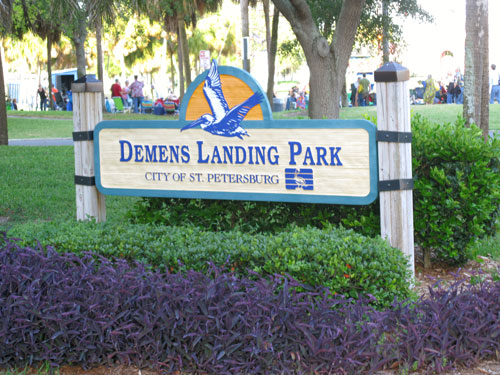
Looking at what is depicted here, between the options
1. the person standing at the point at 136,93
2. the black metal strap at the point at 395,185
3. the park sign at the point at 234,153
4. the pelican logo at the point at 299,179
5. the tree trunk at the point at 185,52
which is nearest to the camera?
the black metal strap at the point at 395,185

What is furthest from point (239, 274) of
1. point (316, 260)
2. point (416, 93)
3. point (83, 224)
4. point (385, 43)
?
point (416, 93)

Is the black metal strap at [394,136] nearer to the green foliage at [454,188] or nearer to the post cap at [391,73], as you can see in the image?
the post cap at [391,73]

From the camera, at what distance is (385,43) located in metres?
25.3

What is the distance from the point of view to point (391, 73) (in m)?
4.46

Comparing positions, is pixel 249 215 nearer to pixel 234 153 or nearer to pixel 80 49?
pixel 234 153

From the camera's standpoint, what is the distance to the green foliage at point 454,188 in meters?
4.88

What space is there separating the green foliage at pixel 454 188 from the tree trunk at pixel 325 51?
21.8 feet

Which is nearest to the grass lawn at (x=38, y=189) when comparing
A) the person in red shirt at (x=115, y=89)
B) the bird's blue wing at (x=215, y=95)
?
the bird's blue wing at (x=215, y=95)

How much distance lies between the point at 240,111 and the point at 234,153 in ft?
1.08

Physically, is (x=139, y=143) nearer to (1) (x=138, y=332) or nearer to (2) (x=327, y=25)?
(1) (x=138, y=332)

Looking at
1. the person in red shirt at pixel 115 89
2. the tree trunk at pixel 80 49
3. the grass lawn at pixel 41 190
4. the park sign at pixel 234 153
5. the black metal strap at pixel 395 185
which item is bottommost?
the grass lawn at pixel 41 190

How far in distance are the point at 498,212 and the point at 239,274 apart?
242 cm

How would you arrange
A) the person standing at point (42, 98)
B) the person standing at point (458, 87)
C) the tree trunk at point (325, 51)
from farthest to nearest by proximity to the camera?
the person standing at point (42, 98) < the person standing at point (458, 87) < the tree trunk at point (325, 51)

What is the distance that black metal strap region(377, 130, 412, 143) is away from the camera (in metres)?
4.50
